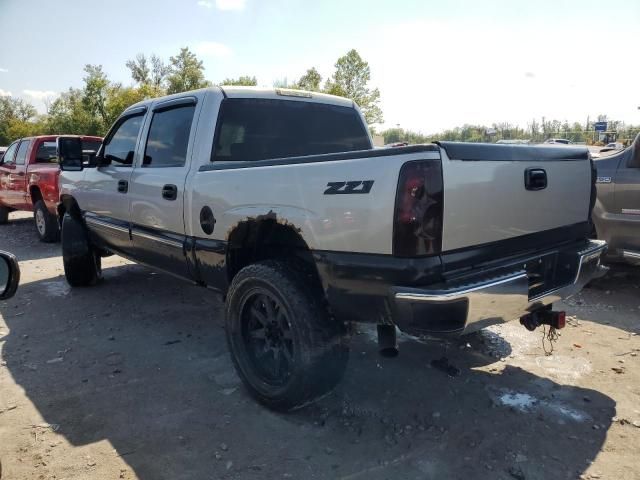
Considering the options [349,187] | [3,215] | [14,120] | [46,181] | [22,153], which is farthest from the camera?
[14,120]

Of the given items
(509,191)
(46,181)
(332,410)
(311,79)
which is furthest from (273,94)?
(311,79)

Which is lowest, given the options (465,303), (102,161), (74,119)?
(465,303)

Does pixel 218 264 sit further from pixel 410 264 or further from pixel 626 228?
pixel 626 228

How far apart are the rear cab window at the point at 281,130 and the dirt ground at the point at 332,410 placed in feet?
5.34

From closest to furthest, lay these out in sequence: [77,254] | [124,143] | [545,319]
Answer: [545,319] → [124,143] → [77,254]

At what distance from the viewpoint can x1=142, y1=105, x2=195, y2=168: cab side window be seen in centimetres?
378

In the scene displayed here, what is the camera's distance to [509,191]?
2572mm

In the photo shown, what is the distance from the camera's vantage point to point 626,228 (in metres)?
4.89

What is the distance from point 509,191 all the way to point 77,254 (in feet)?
16.0

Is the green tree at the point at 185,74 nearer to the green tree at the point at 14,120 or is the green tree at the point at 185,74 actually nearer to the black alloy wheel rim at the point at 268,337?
the green tree at the point at 14,120

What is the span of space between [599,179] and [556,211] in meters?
2.69

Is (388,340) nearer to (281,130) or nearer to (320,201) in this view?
(320,201)

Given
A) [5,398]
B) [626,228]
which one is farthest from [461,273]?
[626,228]

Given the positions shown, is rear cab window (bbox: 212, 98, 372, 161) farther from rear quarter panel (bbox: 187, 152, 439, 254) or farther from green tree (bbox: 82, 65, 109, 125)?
green tree (bbox: 82, 65, 109, 125)
